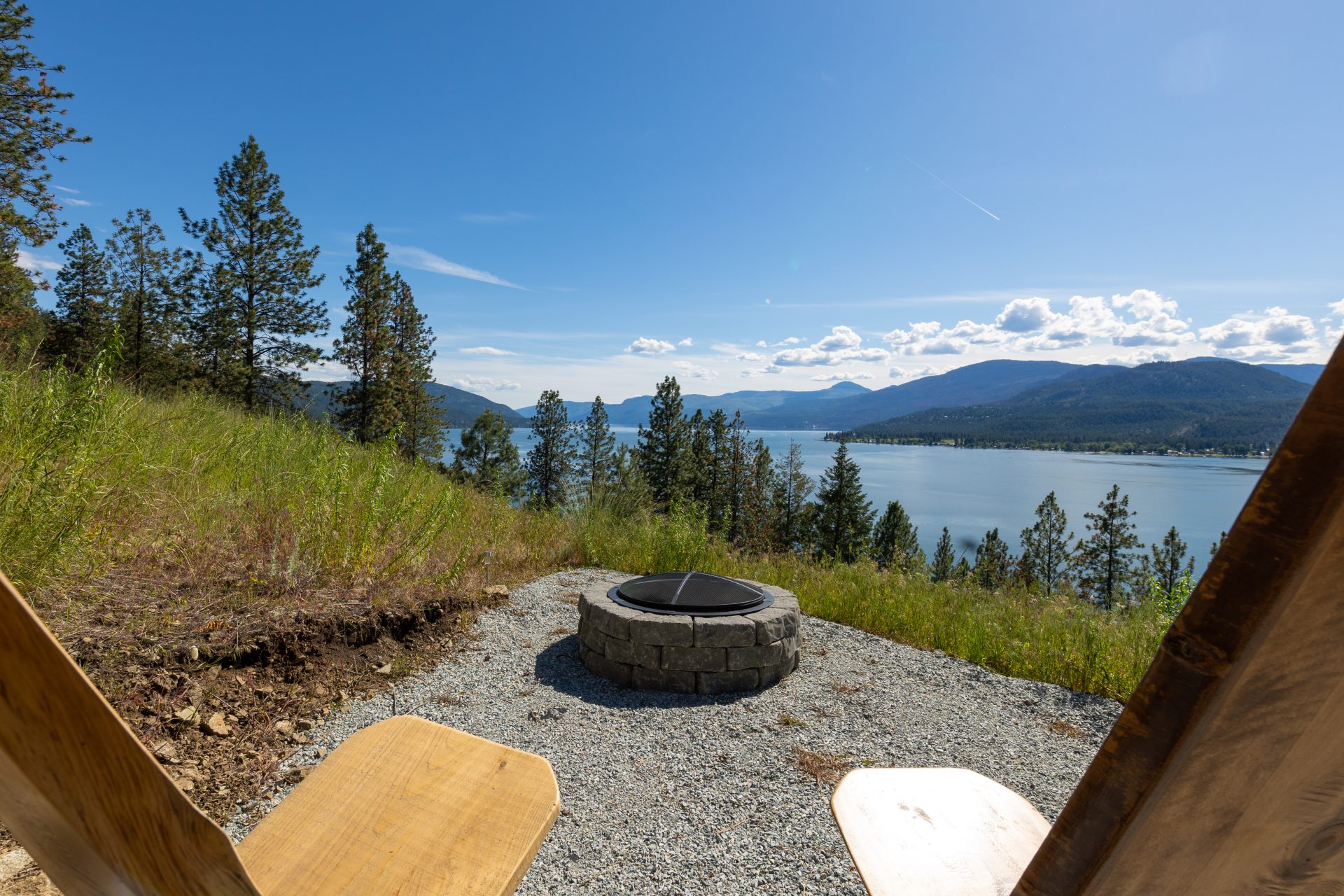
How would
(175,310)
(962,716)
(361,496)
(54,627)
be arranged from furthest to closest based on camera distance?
(175,310), (361,496), (962,716), (54,627)

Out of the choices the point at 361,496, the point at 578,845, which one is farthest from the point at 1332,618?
the point at 361,496

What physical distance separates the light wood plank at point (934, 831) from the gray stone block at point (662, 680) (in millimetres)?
2725

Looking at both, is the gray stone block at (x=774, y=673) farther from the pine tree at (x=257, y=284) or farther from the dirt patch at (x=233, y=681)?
the pine tree at (x=257, y=284)

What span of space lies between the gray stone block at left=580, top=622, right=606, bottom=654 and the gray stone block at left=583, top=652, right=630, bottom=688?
43 millimetres

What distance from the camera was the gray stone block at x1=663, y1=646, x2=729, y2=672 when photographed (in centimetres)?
413

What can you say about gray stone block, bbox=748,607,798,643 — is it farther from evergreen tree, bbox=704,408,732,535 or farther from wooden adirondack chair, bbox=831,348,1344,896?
evergreen tree, bbox=704,408,732,535

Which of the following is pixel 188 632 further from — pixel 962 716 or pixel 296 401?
pixel 296 401

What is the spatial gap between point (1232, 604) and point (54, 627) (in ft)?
13.8

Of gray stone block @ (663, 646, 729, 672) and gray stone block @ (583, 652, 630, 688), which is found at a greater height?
gray stone block @ (663, 646, 729, 672)

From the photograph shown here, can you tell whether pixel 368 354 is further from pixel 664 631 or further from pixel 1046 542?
pixel 1046 542

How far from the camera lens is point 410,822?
1354 mm

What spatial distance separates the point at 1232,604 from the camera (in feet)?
1.39

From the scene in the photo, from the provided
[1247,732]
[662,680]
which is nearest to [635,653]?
[662,680]

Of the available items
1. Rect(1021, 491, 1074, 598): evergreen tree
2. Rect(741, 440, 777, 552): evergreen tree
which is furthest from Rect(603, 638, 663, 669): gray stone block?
Rect(1021, 491, 1074, 598): evergreen tree
